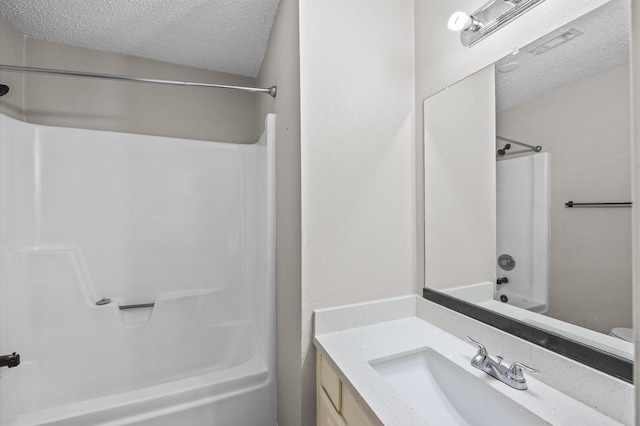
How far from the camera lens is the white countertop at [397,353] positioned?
0.62 metres

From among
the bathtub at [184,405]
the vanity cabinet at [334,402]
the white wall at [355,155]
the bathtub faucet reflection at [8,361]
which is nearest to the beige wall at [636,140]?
the vanity cabinet at [334,402]

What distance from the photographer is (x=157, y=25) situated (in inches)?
64.1

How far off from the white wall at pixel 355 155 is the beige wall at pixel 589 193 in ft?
1.77

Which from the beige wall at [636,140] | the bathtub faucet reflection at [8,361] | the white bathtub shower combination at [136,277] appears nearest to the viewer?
the beige wall at [636,140]

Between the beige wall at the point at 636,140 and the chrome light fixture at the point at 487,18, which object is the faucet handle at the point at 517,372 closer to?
the beige wall at the point at 636,140

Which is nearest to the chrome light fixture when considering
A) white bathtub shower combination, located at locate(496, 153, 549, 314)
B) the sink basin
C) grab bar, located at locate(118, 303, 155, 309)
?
white bathtub shower combination, located at locate(496, 153, 549, 314)

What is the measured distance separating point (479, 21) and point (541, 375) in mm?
1134

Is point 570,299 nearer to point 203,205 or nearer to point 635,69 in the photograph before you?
point 635,69

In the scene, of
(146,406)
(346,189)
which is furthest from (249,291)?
(346,189)

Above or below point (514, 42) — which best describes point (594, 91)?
below

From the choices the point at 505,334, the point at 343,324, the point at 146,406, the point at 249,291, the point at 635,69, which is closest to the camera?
the point at 635,69

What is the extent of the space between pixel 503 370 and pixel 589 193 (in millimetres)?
539

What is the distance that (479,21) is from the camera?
92cm

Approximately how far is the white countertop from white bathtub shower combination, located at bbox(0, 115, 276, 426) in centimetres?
59
